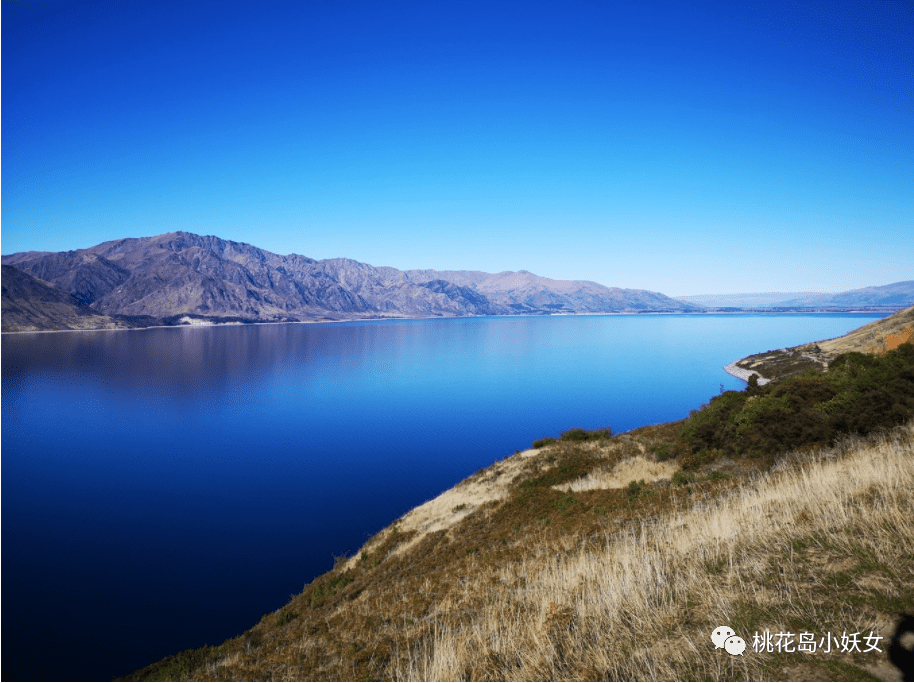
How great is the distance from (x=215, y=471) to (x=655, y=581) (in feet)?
123

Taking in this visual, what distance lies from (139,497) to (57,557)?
7.94 metres

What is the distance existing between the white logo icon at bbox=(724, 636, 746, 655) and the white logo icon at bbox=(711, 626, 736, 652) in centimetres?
5

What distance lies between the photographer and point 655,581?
5.82 meters

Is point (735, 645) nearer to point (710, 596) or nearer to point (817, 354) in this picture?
point (710, 596)

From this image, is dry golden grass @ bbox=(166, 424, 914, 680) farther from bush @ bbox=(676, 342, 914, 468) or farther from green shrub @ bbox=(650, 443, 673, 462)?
green shrub @ bbox=(650, 443, 673, 462)

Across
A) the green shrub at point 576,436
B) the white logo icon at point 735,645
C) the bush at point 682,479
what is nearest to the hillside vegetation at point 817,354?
the green shrub at point 576,436

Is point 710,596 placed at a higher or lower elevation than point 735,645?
lower

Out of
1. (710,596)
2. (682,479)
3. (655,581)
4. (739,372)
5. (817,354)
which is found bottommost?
(739,372)

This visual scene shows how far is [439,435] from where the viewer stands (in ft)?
152

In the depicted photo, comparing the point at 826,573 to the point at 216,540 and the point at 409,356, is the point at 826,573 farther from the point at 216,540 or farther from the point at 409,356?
the point at 409,356

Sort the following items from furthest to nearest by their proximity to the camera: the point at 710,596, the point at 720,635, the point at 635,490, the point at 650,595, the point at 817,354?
the point at 817,354 → the point at 635,490 → the point at 650,595 → the point at 710,596 → the point at 720,635

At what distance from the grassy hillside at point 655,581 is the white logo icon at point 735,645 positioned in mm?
110

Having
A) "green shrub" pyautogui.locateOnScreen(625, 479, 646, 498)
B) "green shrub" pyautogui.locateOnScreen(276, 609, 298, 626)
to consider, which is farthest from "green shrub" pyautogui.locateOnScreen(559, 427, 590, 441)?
"green shrub" pyautogui.locateOnScreen(276, 609, 298, 626)

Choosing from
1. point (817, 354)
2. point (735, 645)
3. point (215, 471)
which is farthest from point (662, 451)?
point (817, 354)
